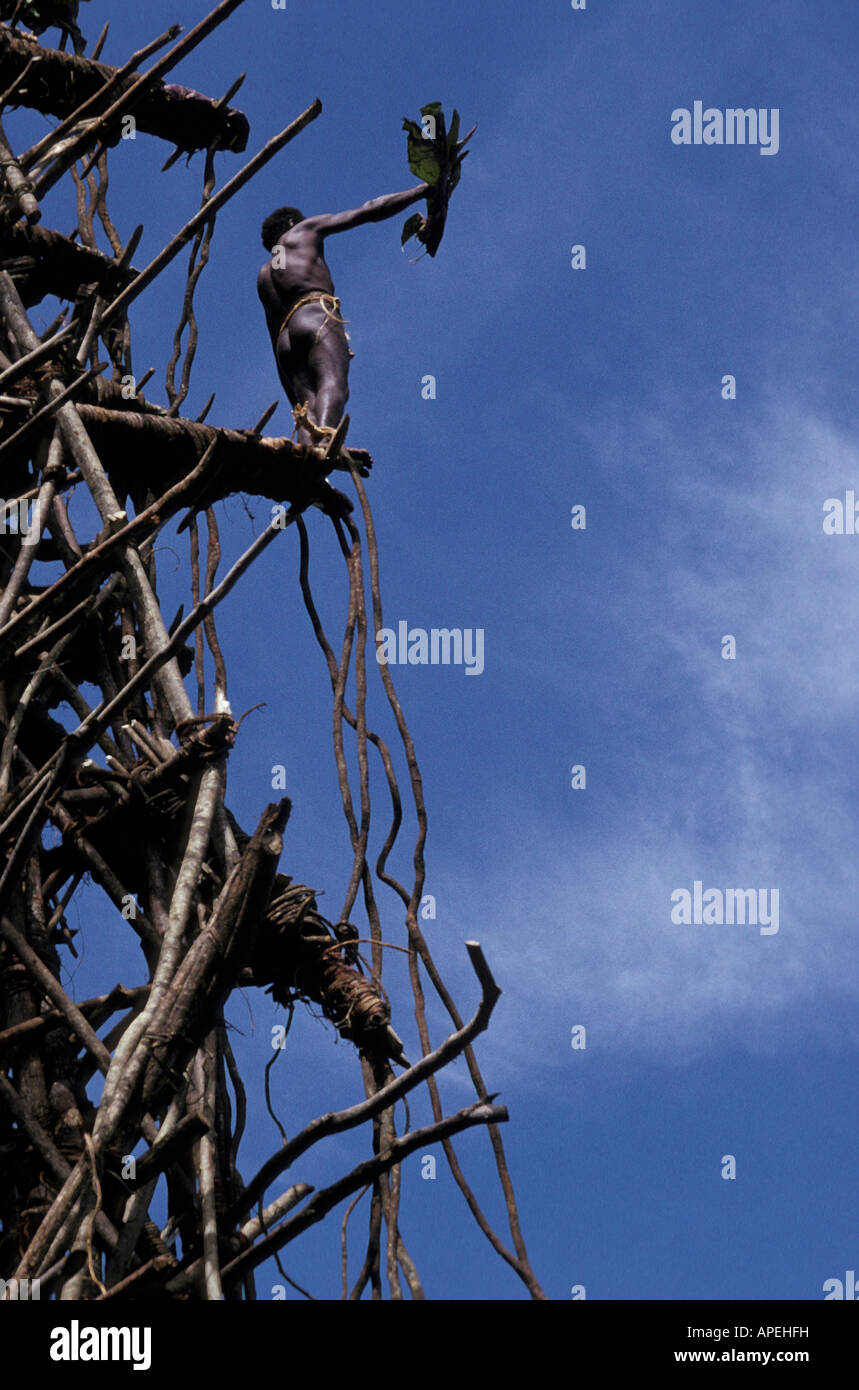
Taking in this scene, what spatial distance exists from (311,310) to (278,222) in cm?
71

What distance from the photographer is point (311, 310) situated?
781 cm

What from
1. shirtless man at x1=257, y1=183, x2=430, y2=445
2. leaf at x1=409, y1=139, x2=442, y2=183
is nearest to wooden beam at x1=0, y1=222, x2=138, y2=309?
shirtless man at x1=257, y1=183, x2=430, y2=445

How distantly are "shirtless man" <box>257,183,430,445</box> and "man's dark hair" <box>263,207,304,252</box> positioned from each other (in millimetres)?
74

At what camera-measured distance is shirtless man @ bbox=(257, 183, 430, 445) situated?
7.62 metres

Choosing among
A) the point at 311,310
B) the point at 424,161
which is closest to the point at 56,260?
the point at 311,310

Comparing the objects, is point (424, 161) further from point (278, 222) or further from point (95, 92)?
point (95, 92)

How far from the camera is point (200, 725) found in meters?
5.52

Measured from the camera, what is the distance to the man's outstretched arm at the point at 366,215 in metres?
7.77

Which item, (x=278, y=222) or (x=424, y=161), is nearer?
(x=424, y=161)

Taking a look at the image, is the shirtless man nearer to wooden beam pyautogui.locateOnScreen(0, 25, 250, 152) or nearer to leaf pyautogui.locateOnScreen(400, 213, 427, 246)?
leaf pyautogui.locateOnScreen(400, 213, 427, 246)

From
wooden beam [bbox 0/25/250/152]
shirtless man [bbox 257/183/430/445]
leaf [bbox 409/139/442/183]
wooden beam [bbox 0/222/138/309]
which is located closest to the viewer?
wooden beam [bbox 0/222/138/309]
